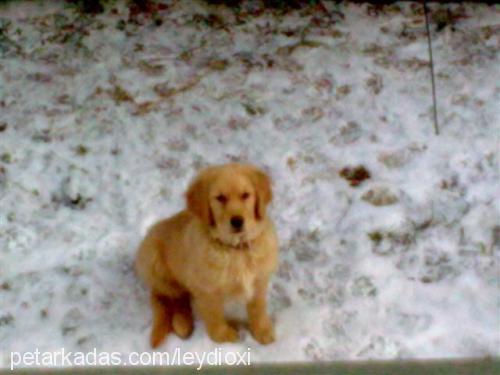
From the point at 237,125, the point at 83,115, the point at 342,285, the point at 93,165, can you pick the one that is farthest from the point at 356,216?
the point at 83,115

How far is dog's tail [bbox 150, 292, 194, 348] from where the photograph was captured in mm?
3094

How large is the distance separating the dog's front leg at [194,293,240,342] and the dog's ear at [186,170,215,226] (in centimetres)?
41

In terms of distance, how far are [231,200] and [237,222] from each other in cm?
10

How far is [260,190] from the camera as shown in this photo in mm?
2717

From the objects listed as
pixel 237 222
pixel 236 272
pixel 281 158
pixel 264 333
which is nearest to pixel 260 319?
pixel 264 333

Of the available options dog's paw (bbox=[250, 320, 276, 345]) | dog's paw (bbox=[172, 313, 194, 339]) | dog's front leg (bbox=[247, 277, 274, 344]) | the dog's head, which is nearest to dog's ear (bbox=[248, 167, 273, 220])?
the dog's head

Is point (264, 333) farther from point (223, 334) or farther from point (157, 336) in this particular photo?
point (157, 336)

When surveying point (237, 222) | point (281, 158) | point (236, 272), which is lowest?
point (281, 158)

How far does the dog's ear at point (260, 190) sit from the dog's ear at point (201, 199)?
0.19 meters

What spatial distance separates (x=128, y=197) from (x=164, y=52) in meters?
1.37

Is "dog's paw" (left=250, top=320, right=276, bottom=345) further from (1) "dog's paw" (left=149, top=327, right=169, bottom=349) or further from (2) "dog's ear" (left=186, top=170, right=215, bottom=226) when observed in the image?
(2) "dog's ear" (left=186, top=170, right=215, bottom=226)

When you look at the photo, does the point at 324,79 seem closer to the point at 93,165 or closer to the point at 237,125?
the point at 237,125

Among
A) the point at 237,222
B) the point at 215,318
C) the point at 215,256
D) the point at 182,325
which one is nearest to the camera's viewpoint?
the point at 237,222

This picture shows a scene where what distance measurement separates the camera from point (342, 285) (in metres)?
3.33
